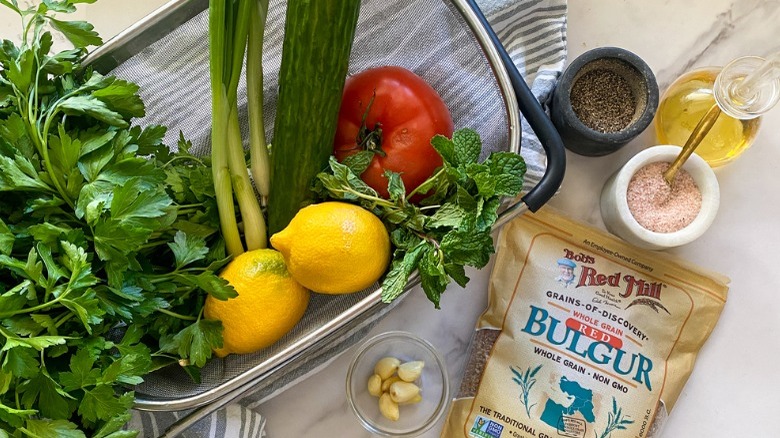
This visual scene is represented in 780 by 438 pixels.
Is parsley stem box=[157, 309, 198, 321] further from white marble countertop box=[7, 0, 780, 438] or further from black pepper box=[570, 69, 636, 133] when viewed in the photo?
black pepper box=[570, 69, 636, 133]

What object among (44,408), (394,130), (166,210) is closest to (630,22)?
(394,130)

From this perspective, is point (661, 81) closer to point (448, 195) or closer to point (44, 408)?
point (448, 195)

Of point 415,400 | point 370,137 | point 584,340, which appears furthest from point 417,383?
point 370,137

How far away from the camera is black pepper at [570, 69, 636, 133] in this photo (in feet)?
2.62

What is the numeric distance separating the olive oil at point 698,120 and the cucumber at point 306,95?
41 cm

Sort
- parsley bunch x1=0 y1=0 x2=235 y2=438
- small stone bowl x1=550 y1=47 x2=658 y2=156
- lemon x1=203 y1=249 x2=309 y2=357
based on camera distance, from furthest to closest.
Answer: small stone bowl x1=550 y1=47 x2=658 y2=156, lemon x1=203 y1=249 x2=309 y2=357, parsley bunch x1=0 y1=0 x2=235 y2=438

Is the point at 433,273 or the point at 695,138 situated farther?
the point at 695,138

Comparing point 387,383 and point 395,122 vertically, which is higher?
point 395,122

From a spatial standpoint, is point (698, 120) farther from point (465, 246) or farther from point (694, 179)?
point (465, 246)

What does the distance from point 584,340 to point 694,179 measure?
0.75ft

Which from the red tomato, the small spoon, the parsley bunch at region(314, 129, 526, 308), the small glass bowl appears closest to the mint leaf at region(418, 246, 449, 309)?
the parsley bunch at region(314, 129, 526, 308)

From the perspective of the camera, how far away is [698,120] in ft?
2.72

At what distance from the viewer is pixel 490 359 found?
833 mm

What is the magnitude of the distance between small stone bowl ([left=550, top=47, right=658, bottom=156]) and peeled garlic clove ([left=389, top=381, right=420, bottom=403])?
34 centimetres
